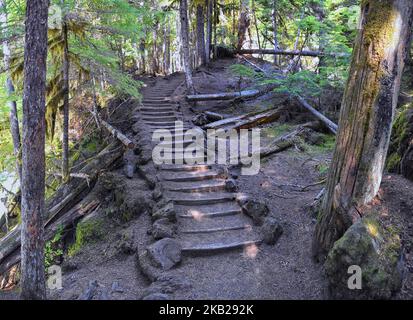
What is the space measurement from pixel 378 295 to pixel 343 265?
1.63 feet

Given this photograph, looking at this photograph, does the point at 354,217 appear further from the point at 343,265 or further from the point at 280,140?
the point at 280,140

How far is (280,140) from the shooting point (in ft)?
33.6

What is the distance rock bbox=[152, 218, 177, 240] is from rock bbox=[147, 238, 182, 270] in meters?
0.24

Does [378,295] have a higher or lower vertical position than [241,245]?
higher

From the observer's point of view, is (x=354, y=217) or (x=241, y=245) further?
(x=241, y=245)

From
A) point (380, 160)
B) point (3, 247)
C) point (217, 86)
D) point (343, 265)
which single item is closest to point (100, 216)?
point (3, 247)

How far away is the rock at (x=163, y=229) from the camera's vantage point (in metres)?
6.03

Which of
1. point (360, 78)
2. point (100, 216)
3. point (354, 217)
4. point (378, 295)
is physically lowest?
point (100, 216)

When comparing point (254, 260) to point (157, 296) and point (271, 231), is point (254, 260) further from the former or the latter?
point (157, 296)

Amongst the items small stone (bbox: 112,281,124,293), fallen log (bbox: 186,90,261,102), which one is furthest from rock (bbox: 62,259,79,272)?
fallen log (bbox: 186,90,261,102)

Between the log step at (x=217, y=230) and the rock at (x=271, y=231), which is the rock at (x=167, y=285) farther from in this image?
the rock at (x=271, y=231)

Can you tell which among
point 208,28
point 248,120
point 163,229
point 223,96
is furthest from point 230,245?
point 208,28

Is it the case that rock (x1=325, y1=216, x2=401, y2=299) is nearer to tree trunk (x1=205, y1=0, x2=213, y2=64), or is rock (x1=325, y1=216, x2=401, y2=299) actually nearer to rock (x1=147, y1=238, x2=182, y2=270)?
rock (x1=147, y1=238, x2=182, y2=270)

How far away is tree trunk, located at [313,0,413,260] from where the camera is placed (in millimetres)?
4125
